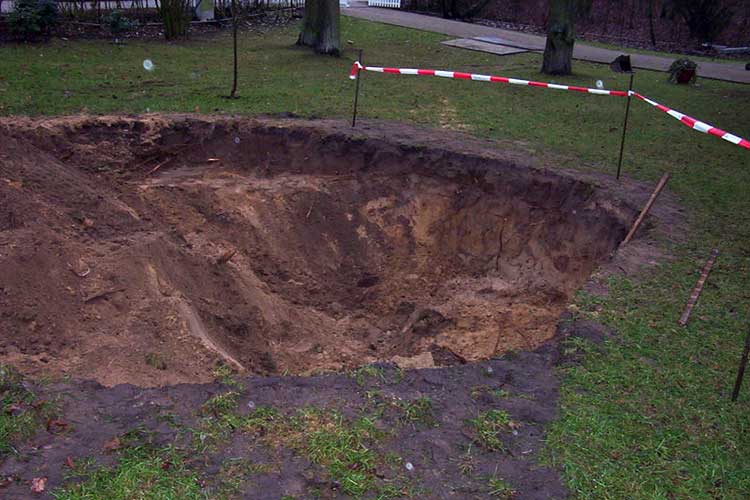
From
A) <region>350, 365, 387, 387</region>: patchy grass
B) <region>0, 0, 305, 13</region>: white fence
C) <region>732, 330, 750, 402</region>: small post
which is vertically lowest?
<region>350, 365, 387, 387</region>: patchy grass

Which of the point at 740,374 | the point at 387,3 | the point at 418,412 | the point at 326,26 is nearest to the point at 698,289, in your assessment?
the point at 740,374

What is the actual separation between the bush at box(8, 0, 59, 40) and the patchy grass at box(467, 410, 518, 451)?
14.1 metres

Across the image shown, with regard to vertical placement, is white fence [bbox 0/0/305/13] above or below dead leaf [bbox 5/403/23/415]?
above

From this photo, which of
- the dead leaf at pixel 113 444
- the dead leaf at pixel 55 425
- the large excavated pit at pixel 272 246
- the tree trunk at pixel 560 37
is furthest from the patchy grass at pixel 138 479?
the tree trunk at pixel 560 37

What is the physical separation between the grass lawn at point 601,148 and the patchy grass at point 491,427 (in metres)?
0.29

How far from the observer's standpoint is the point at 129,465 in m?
3.92

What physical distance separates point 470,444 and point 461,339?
280 cm

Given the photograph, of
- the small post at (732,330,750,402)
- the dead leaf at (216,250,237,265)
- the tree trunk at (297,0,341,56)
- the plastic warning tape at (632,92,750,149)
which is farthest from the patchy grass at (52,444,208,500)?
the tree trunk at (297,0,341,56)

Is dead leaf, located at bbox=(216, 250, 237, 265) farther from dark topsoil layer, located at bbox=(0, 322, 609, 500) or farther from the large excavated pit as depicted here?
dark topsoil layer, located at bbox=(0, 322, 609, 500)

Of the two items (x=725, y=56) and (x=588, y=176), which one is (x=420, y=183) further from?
(x=725, y=56)

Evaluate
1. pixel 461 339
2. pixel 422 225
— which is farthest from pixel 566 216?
pixel 461 339

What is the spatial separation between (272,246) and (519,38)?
16130 millimetres

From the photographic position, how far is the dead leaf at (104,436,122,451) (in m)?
4.04

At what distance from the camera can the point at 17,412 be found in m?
4.27
